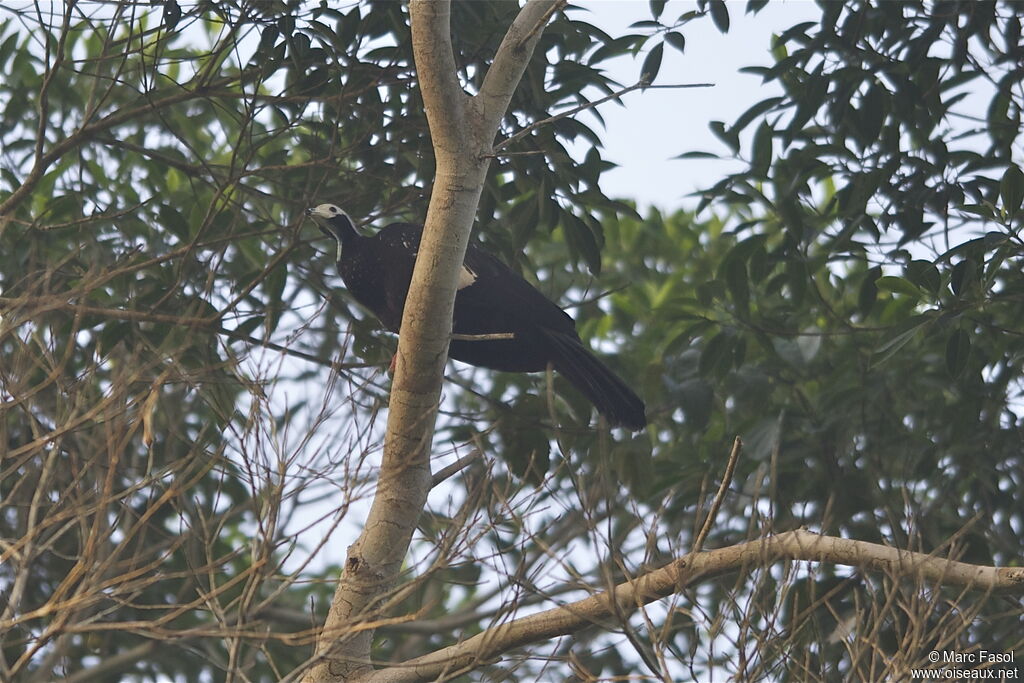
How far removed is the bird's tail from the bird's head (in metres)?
0.91

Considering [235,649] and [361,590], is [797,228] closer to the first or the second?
[361,590]

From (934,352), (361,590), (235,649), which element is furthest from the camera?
(934,352)

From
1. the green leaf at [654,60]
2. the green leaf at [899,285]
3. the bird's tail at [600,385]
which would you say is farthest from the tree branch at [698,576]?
the green leaf at [654,60]

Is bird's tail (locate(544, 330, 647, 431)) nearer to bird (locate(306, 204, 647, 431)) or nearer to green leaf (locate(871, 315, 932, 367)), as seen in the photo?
bird (locate(306, 204, 647, 431))

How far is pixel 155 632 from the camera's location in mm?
2197

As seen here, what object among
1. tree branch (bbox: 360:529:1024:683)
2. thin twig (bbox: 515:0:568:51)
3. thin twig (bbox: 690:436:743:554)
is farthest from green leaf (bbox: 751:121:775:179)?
thin twig (bbox: 690:436:743:554)

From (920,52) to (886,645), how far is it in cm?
205

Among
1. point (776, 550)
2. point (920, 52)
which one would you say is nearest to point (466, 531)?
point (776, 550)

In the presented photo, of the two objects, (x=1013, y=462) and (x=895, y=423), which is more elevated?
(x=895, y=423)

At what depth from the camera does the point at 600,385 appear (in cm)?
431

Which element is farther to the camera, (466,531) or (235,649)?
(466,531)

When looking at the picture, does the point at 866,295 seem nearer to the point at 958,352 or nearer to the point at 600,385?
the point at 958,352


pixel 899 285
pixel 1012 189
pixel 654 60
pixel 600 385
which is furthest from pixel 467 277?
pixel 1012 189

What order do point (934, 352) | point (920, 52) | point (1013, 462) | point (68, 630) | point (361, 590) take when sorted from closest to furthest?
point (68, 630) < point (361, 590) < point (920, 52) < point (1013, 462) < point (934, 352)
